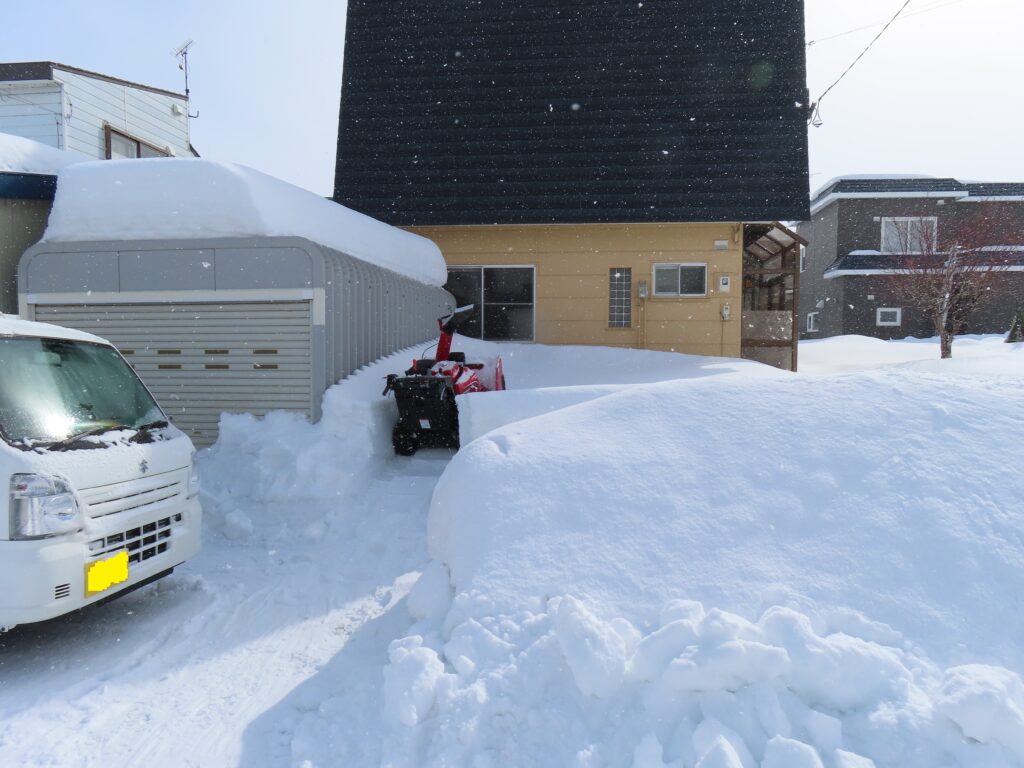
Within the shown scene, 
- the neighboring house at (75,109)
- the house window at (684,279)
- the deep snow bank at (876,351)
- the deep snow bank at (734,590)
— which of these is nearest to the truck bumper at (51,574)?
the deep snow bank at (734,590)

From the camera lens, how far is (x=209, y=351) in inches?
275

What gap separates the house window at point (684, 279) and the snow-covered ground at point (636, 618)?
7.02 meters

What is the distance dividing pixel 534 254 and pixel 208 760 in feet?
32.6

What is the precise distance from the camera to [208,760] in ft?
8.69

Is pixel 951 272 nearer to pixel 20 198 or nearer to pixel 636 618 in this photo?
pixel 636 618

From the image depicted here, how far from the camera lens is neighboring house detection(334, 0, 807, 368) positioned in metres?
11.3

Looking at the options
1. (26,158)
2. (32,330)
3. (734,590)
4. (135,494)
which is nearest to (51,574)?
(135,494)

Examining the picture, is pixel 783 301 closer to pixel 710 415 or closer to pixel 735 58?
pixel 735 58

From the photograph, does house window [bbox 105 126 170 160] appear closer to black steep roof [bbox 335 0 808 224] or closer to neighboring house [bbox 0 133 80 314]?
black steep roof [bbox 335 0 808 224]

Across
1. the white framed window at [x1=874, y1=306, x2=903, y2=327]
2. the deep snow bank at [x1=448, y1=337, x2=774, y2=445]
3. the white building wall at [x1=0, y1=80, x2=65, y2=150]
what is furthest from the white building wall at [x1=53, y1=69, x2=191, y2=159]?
the white framed window at [x1=874, y1=306, x2=903, y2=327]

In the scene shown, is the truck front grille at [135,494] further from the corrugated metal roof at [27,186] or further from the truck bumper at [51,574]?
the corrugated metal roof at [27,186]

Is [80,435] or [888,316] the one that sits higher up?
[888,316]

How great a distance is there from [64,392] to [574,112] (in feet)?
33.9

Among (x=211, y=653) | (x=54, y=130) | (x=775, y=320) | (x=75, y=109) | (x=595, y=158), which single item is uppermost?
(x=75, y=109)
